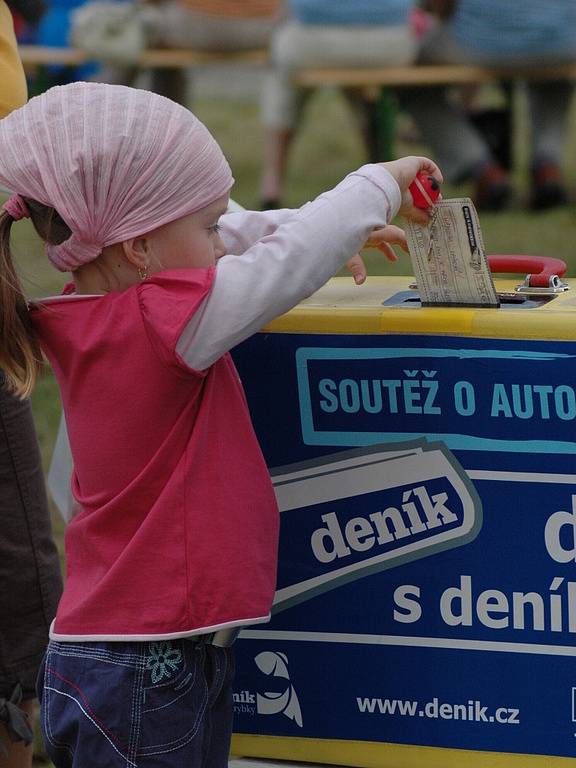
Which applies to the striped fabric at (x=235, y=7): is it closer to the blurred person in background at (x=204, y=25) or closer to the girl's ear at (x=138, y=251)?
the blurred person in background at (x=204, y=25)

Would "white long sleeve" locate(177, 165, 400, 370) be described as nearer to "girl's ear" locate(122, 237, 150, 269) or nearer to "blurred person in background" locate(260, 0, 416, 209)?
"girl's ear" locate(122, 237, 150, 269)

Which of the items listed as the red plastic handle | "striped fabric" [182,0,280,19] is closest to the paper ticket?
the red plastic handle

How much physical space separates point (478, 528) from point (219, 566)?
0.35 m

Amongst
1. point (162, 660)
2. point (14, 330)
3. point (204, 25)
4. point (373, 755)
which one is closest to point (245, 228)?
point (14, 330)

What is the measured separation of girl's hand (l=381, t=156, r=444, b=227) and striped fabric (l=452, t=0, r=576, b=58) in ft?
13.3

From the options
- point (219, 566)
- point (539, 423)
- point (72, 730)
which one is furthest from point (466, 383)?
point (72, 730)

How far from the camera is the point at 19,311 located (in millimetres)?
1609

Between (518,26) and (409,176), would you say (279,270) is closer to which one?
(409,176)

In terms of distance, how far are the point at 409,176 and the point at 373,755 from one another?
0.78 meters

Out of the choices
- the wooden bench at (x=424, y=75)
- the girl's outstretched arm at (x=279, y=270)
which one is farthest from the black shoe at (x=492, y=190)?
A: the girl's outstretched arm at (x=279, y=270)

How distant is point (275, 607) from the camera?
188 centimetres

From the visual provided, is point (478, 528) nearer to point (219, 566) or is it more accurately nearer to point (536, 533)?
point (536, 533)

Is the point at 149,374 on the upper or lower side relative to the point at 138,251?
lower

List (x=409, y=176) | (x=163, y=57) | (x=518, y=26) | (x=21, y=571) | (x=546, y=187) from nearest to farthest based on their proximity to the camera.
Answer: (x=409, y=176), (x=21, y=571), (x=518, y=26), (x=546, y=187), (x=163, y=57)
